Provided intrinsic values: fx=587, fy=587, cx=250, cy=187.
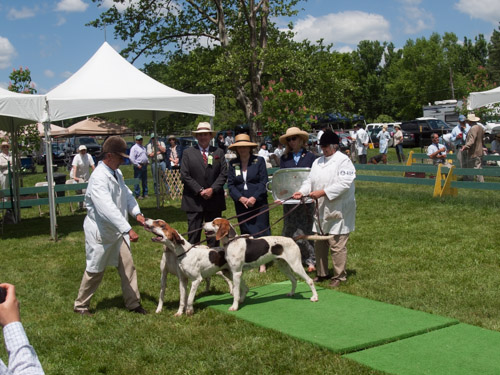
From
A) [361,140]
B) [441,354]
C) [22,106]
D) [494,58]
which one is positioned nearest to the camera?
[441,354]

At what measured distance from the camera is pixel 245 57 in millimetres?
21859

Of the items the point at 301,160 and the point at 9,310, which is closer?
the point at 9,310

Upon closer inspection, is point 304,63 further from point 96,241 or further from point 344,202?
point 96,241

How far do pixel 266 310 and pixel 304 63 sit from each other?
54.7 feet

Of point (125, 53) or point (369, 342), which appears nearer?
point (369, 342)

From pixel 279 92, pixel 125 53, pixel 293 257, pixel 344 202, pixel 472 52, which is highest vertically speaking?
pixel 472 52

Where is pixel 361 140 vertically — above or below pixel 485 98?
below

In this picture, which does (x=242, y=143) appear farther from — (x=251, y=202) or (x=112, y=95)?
(x=112, y=95)

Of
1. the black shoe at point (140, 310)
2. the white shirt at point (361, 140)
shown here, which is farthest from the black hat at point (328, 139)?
the white shirt at point (361, 140)

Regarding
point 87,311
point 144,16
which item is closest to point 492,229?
point 87,311

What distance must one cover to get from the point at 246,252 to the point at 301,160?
200 cm

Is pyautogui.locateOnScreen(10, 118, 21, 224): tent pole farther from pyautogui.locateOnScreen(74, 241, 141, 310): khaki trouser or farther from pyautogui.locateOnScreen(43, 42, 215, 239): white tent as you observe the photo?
pyautogui.locateOnScreen(74, 241, 141, 310): khaki trouser

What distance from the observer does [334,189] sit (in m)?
7.16

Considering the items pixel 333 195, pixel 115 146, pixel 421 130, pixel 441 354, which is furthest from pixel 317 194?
pixel 421 130
